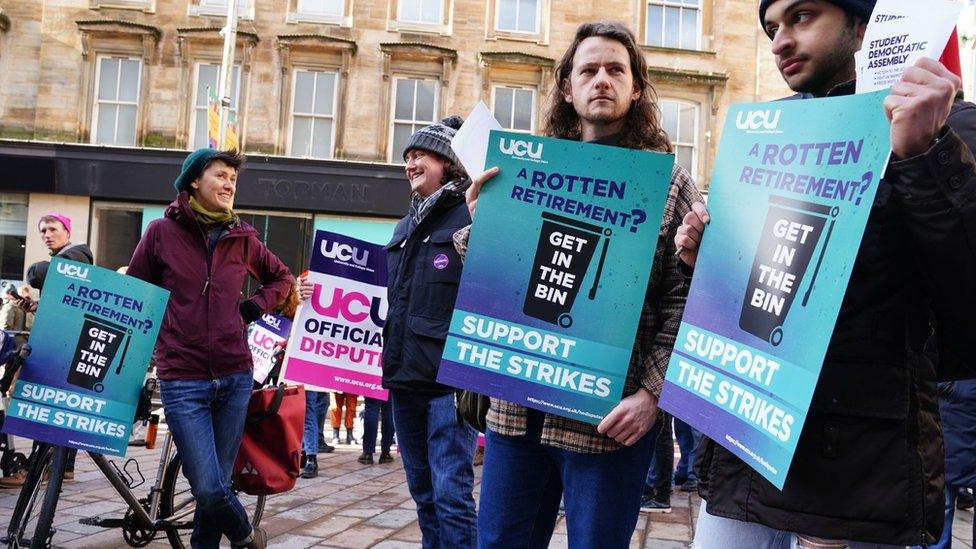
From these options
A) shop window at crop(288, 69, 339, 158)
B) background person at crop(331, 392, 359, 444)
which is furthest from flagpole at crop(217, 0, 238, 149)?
background person at crop(331, 392, 359, 444)

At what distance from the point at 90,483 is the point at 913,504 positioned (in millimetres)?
6361

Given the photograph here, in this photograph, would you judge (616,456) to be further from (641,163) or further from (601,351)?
(641,163)

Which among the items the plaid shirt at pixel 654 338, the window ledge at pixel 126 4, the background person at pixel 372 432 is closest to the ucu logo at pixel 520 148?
the plaid shirt at pixel 654 338

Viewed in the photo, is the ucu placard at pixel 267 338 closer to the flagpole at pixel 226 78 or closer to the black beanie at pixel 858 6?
the black beanie at pixel 858 6

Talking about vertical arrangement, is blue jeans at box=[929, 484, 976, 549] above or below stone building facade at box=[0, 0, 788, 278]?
below

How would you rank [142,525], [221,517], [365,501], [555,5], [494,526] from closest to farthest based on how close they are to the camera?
[494,526]
[221,517]
[142,525]
[365,501]
[555,5]

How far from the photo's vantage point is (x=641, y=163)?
6.76 ft

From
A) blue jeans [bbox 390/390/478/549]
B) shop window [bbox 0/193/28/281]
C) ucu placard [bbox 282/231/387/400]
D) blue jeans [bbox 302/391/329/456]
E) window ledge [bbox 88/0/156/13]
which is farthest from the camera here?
window ledge [bbox 88/0/156/13]

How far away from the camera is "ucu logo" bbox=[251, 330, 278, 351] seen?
23.0 ft

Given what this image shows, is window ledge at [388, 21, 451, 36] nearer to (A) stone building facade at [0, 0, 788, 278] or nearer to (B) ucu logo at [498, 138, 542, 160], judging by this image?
(A) stone building facade at [0, 0, 788, 278]

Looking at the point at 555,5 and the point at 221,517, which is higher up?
the point at 555,5

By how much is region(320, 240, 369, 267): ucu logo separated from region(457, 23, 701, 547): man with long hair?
114 inches

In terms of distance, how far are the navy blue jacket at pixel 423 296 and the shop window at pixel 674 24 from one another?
15919 millimetres

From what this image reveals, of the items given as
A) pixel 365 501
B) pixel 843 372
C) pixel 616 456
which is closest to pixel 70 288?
pixel 365 501
